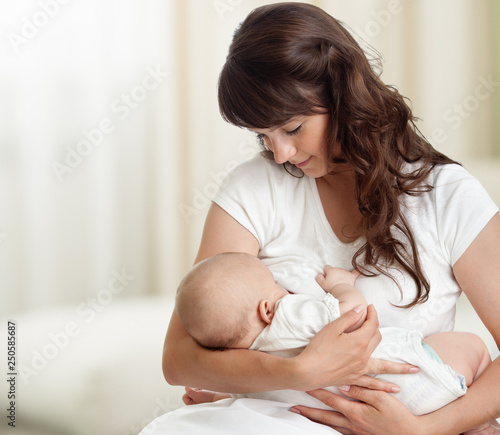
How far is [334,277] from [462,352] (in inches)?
12.9

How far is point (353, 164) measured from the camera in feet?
5.08

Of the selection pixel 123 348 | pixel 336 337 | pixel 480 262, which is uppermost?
pixel 480 262

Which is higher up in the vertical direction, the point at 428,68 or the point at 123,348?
the point at 428,68

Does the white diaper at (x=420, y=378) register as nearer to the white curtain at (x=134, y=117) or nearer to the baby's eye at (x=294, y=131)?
the baby's eye at (x=294, y=131)

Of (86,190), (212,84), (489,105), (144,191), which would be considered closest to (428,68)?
(489,105)

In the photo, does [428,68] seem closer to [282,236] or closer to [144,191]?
[144,191]

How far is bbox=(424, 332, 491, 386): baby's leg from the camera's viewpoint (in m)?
1.38

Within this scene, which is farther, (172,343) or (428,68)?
(428,68)

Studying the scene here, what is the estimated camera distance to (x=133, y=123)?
10.9ft

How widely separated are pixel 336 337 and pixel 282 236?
433 mm

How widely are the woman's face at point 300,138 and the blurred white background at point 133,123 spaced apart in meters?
1.75

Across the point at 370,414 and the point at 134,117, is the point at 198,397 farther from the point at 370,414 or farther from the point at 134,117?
the point at 134,117

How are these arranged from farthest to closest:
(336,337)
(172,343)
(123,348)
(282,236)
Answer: (123,348) → (282,236) → (172,343) → (336,337)

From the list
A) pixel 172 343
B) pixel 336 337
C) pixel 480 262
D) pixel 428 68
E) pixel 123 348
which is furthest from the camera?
pixel 428 68
